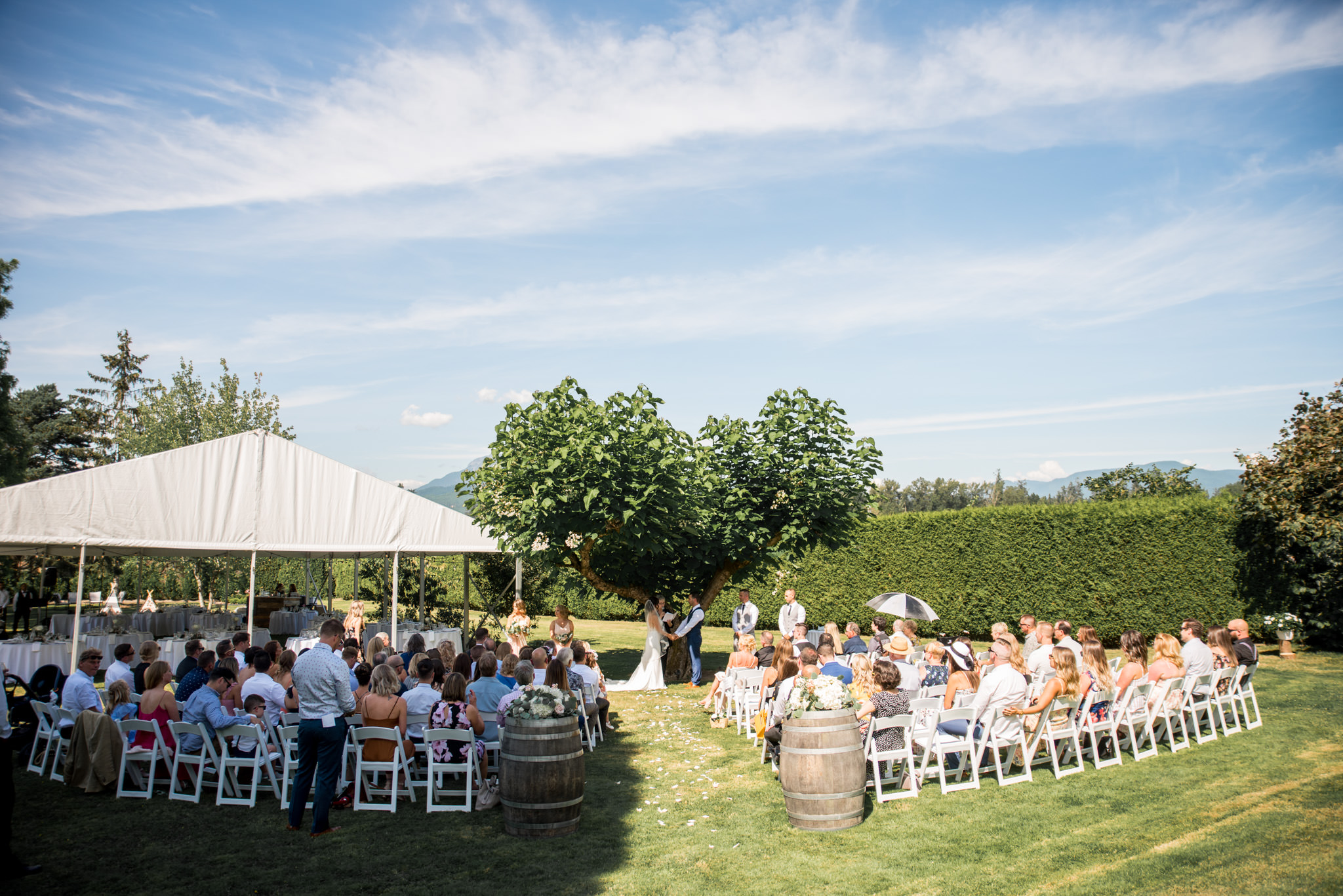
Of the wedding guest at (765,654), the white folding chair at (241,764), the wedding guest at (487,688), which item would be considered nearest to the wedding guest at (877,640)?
the wedding guest at (765,654)

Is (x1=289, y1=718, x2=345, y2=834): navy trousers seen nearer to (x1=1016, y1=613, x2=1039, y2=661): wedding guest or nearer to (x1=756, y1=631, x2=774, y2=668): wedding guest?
(x1=756, y1=631, x2=774, y2=668): wedding guest

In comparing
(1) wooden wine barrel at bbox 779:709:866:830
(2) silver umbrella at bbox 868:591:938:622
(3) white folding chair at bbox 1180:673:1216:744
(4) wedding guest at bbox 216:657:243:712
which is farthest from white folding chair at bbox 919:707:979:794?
(4) wedding guest at bbox 216:657:243:712

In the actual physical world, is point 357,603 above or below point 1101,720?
above

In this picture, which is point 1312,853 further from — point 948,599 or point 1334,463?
point 948,599

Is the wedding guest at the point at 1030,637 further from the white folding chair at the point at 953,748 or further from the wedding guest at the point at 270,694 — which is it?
the wedding guest at the point at 270,694

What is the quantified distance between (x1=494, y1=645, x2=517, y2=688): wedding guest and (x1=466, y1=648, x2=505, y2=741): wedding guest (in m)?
0.17

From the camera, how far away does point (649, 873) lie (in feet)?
18.7

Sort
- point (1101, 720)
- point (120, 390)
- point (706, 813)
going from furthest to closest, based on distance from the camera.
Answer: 1. point (120, 390)
2. point (1101, 720)
3. point (706, 813)

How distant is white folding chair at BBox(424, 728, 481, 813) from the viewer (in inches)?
274

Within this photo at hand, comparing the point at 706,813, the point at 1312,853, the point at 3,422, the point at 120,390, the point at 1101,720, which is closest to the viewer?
the point at 1312,853

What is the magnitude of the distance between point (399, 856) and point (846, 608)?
63.1 ft

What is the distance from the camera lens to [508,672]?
841cm

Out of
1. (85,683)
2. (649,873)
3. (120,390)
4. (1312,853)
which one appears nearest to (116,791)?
→ (85,683)

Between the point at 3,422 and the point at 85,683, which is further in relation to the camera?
the point at 3,422
